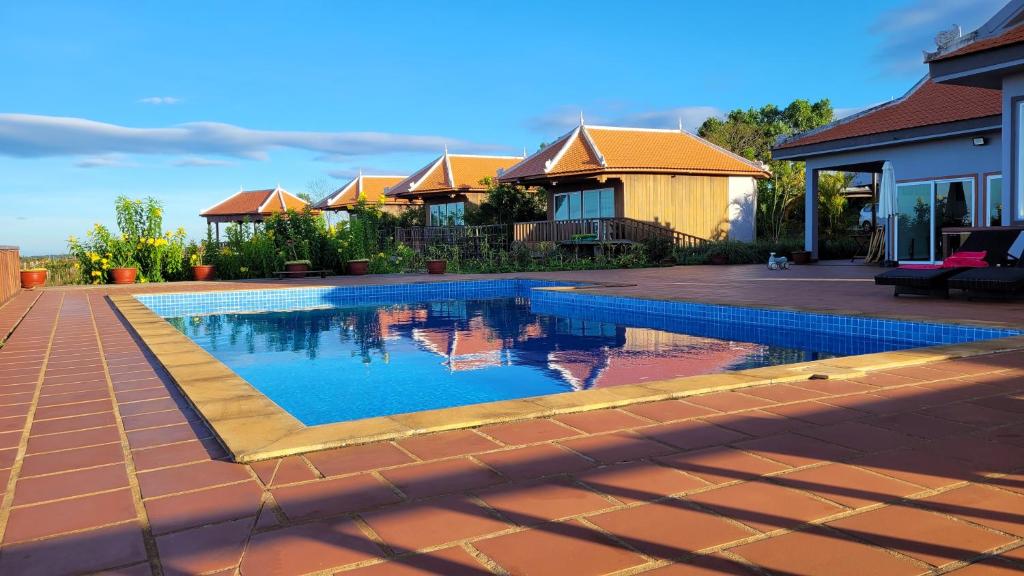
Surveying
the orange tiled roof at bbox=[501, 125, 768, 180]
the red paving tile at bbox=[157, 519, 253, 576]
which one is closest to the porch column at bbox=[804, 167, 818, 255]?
the orange tiled roof at bbox=[501, 125, 768, 180]

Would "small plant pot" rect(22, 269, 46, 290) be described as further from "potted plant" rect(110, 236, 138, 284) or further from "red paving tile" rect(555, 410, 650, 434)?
"red paving tile" rect(555, 410, 650, 434)

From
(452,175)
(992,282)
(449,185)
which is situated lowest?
(992,282)

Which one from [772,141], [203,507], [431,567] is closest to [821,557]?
[431,567]

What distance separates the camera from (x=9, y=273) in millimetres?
12172

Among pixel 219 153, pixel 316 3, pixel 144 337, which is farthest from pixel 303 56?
pixel 144 337

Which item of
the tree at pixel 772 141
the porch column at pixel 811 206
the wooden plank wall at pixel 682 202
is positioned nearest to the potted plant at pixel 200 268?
the wooden plank wall at pixel 682 202

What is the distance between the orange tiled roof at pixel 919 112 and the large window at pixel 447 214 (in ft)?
49.5

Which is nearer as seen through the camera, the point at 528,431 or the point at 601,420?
the point at 528,431

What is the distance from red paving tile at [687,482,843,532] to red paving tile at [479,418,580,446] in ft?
2.79

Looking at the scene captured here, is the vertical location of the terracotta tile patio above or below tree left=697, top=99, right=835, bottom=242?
below

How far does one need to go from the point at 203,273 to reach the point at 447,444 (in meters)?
15.5

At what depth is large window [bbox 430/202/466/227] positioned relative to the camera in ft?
97.9

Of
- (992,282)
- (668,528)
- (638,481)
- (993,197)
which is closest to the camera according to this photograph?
(668,528)

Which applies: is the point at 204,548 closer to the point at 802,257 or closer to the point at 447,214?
the point at 802,257
